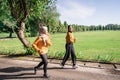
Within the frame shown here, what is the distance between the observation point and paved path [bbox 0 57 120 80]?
8.88 meters

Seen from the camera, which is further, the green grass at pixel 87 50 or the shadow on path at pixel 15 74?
the green grass at pixel 87 50

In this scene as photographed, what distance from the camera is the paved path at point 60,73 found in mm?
8875

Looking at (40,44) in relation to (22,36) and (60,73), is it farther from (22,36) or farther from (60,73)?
(22,36)

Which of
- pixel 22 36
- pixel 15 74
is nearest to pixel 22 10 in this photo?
pixel 22 36

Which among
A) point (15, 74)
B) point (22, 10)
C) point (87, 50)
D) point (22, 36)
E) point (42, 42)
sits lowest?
point (87, 50)

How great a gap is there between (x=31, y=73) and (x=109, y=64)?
382 cm

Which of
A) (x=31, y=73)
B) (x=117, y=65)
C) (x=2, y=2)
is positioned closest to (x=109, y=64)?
(x=117, y=65)

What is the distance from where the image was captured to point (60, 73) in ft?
31.4

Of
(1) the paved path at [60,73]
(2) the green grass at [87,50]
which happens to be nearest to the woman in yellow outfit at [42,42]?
(1) the paved path at [60,73]

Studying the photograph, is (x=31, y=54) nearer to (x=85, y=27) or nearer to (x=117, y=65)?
(x=117, y=65)

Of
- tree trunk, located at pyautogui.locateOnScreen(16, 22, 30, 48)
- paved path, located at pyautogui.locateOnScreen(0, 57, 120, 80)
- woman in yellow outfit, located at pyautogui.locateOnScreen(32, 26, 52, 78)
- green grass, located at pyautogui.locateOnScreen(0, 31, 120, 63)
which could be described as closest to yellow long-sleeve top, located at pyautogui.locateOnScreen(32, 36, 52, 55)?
woman in yellow outfit, located at pyautogui.locateOnScreen(32, 26, 52, 78)

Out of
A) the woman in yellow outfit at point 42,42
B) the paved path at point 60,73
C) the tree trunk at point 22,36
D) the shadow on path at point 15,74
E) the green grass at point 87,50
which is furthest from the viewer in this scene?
the tree trunk at point 22,36

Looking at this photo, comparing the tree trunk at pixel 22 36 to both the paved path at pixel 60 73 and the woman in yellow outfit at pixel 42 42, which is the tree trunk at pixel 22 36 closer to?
the paved path at pixel 60 73

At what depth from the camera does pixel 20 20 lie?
15273 millimetres
